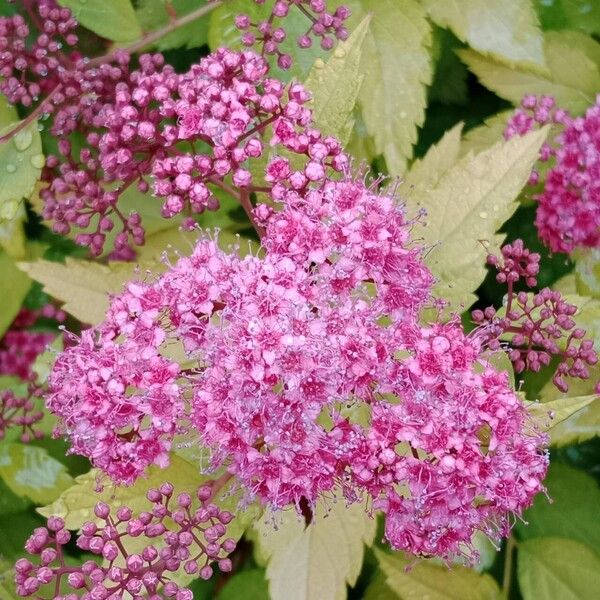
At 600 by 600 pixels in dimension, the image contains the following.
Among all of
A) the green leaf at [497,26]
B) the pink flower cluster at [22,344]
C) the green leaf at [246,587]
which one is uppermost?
the green leaf at [497,26]

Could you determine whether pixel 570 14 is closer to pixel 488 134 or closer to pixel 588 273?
pixel 488 134

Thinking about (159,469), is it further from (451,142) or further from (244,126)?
(451,142)

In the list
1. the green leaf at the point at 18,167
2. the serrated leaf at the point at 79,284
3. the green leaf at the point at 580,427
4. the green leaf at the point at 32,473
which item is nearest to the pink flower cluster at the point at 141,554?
the serrated leaf at the point at 79,284

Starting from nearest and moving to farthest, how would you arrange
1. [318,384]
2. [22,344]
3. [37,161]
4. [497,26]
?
[318,384]
[37,161]
[497,26]
[22,344]

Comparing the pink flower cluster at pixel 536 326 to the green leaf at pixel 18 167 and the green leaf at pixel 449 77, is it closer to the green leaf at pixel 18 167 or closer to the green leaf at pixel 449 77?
the green leaf at pixel 449 77

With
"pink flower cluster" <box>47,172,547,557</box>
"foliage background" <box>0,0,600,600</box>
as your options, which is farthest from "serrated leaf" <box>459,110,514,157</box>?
"pink flower cluster" <box>47,172,547,557</box>

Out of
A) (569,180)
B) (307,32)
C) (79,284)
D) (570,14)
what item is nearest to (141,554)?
(79,284)
